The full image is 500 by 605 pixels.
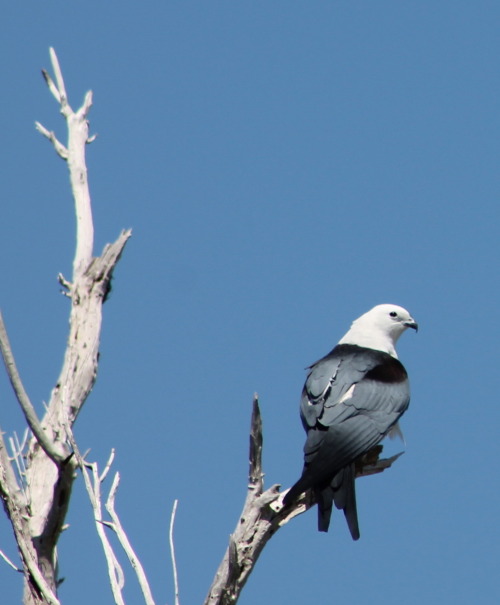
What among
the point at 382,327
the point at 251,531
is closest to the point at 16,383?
the point at 251,531

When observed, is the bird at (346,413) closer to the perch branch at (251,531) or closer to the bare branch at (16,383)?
the perch branch at (251,531)

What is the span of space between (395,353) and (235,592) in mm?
3199

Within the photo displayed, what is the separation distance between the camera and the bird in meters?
6.36

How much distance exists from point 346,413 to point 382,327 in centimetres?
152

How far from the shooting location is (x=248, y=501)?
554 centimetres

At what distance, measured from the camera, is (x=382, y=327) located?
8.30 metres

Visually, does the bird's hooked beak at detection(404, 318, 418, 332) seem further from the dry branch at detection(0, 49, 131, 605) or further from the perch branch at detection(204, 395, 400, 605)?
the perch branch at detection(204, 395, 400, 605)

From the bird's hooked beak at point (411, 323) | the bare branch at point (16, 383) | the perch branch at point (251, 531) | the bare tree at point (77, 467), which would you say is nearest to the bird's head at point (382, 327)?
the bird's hooked beak at point (411, 323)

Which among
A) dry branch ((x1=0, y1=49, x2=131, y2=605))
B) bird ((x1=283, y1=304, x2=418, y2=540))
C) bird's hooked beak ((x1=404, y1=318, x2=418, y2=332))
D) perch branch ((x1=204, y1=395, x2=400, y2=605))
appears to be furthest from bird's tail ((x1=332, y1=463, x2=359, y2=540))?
bird's hooked beak ((x1=404, y1=318, x2=418, y2=332))

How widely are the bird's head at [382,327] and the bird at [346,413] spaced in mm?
17

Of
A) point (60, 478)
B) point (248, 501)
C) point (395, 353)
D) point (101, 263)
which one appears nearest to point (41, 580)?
point (60, 478)

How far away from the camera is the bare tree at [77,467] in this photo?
5398 mm

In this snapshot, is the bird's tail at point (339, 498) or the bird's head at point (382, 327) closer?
the bird's tail at point (339, 498)

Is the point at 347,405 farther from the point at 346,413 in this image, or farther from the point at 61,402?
the point at 61,402
